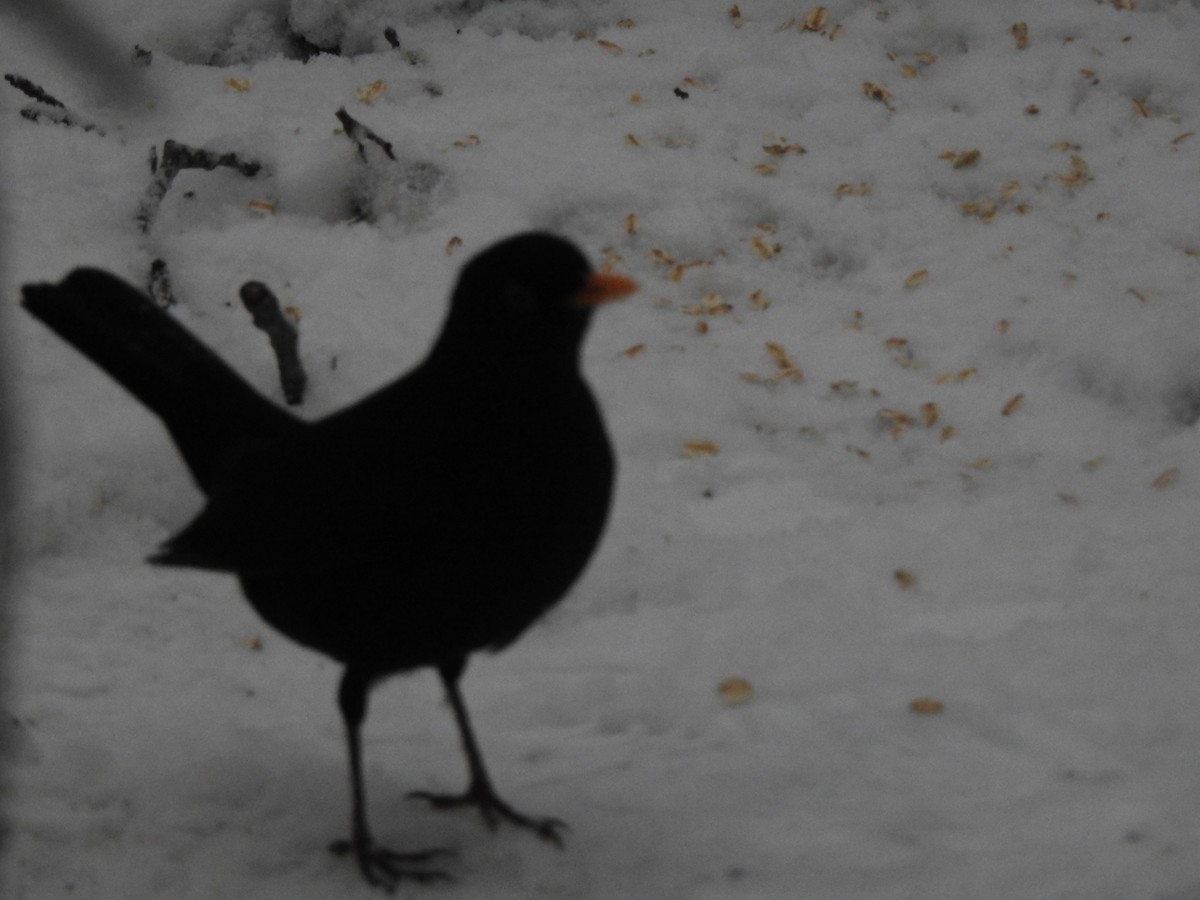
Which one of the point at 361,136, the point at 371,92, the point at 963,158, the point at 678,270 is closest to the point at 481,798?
the point at 678,270

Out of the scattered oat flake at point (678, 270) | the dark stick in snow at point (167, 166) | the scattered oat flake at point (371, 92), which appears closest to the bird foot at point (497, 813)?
the scattered oat flake at point (678, 270)

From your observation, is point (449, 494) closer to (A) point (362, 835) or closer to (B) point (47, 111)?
(A) point (362, 835)

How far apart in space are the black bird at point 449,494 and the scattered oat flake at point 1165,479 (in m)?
2.21

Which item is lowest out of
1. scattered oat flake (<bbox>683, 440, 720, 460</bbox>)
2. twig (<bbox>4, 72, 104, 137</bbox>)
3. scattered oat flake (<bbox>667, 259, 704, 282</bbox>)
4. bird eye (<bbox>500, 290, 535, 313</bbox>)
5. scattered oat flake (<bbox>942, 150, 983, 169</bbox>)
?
scattered oat flake (<bbox>683, 440, 720, 460</bbox>)

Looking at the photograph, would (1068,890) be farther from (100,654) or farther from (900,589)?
(100,654)

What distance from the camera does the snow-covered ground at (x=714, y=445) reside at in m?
2.23

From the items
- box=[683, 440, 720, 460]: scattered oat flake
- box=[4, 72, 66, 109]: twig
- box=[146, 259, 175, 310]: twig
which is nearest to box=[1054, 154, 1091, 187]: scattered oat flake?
box=[683, 440, 720, 460]: scattered oat flake

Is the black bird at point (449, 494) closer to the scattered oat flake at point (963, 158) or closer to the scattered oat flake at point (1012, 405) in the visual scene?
the scattered oat flake at point (1012, 405)

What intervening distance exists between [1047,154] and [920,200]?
0.67 meters

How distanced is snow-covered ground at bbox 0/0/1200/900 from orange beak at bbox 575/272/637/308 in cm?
79

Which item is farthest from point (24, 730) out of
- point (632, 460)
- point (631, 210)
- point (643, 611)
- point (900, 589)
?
point (631, 210)

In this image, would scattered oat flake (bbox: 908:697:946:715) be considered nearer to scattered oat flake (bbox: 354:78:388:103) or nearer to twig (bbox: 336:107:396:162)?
twig (bbox: 336:107:396:162)

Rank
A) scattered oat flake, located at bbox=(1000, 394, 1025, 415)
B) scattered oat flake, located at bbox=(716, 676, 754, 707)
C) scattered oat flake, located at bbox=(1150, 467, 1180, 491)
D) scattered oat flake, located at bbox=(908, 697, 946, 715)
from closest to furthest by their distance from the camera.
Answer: scattered oat flake, located at bbox=(908, 697, 946, 715) < scattered oat flake, located at bbox=(716, 676, 754, 707) < scattered oat flake, located at bbox=(1150, 467, 1180, 491) < scattered oat flake, located at bbox=(1000, 394, 1025, 415)

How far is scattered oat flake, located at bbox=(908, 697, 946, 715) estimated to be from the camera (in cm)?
259
